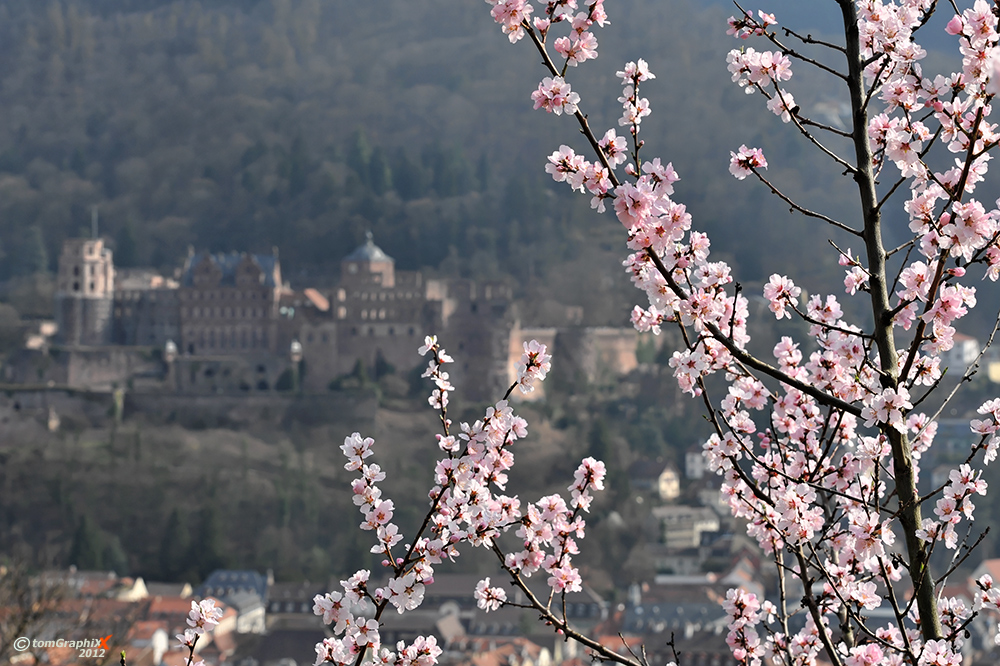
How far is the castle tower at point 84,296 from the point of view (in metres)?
47.1

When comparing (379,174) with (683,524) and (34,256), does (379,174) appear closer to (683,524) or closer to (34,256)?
(34,256)

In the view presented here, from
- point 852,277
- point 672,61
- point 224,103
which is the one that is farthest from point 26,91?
point 852,277

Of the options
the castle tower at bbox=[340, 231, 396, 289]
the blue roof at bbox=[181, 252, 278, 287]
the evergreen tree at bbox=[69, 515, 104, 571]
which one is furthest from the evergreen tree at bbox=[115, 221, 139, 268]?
the evergreen tree at bbox=[69, 515, 104, 571]

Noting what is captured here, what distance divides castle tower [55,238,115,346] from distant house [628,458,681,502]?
18523 millimetres

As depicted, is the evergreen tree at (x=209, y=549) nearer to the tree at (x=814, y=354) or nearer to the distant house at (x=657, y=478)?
the distant house at (x=657, y=478)

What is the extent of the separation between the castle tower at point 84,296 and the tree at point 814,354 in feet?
149

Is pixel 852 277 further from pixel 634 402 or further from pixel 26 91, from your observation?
pixel 26 91

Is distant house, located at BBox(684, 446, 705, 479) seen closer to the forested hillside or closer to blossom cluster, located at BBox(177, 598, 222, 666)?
the forested hillside

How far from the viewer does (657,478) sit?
45.2 meters

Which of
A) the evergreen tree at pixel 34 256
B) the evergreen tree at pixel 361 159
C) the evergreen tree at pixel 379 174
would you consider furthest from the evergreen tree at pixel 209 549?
the evergreen tree at pixel 361 159

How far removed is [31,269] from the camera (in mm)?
60625

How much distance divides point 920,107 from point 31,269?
6178cm

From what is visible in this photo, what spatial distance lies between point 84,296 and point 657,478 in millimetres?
20468

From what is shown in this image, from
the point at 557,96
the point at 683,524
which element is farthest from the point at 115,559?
the point at 557,96
